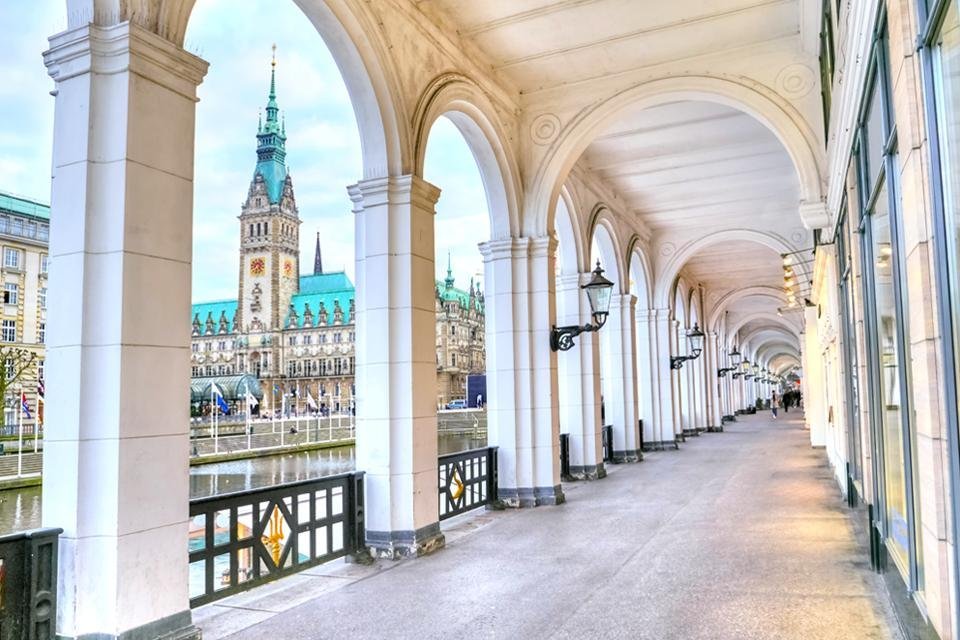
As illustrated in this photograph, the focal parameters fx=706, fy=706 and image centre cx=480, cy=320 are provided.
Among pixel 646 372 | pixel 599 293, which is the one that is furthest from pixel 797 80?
pixel 646 372

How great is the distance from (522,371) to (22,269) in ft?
178

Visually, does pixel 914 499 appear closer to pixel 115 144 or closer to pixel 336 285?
pixel 115 144

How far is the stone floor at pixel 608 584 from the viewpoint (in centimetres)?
447

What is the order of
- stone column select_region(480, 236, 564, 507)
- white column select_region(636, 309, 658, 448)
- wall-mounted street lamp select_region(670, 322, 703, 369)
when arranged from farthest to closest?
1. wall-mounted street lamp select_region(670, 322, 703, 369)
2. white column select_region(636, 309, 658, 448)
3. stone column select_region(480, 236, 564, 507)

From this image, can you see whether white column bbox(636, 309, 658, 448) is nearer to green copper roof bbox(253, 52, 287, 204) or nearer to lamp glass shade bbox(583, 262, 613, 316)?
lamp glass shade bbox(583, 262, 613, 316)

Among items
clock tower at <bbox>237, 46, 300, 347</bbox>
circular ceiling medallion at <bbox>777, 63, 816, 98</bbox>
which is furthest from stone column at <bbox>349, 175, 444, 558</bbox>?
clock tower at <bbox>237, 46, 300, 347</bbox>

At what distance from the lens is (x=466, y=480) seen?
8.68 metres

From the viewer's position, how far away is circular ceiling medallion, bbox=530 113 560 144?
31.9ft

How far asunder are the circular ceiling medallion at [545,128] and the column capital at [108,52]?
248 inches

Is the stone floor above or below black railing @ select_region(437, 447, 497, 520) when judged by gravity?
below

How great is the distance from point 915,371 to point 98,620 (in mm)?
→ 4043

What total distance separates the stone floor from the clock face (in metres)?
101

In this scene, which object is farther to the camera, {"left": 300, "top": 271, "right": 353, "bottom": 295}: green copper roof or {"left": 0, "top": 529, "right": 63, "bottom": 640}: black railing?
{"left": 300, "top": 271, "right": 353, "bottom": 295}: green copper roof

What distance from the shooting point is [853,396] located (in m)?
7.49
